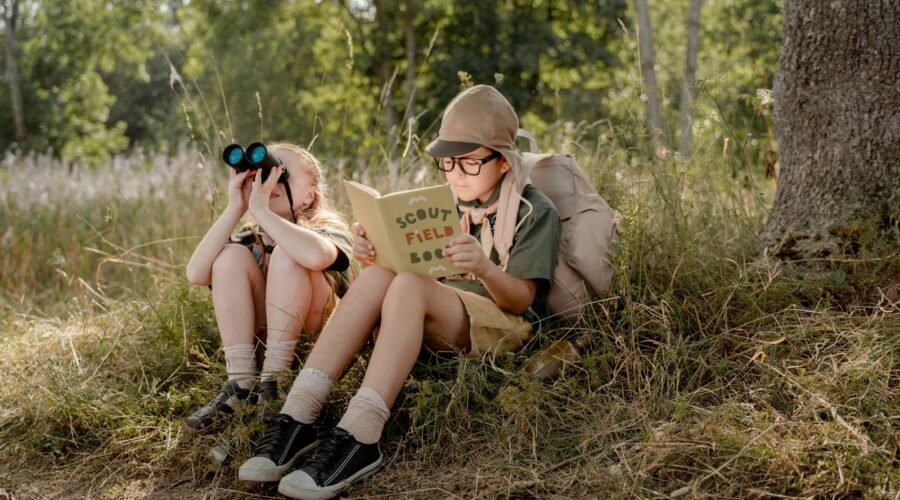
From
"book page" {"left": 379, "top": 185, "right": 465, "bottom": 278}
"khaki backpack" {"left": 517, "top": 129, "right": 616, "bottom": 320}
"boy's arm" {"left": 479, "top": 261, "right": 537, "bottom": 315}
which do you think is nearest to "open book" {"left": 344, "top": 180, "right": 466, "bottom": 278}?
"book page" {"left": 379, "top": 185, "right": 465, "bottom": 278}

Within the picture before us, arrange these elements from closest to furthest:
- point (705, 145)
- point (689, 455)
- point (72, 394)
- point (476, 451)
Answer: point (689, 455)
point (476, 451)
point (72, 394)
point (705, 145)

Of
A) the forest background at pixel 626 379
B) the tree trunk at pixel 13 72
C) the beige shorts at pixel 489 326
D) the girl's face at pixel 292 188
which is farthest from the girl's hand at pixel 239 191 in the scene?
the tree trunk at pixel 13 72

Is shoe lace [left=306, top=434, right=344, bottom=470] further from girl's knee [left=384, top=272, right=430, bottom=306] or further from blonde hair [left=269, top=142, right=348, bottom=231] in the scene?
blonde hair [left=269, top=142, right=348, bottom=231]

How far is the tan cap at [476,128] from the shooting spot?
9.77ft

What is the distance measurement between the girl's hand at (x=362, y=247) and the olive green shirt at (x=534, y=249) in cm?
34

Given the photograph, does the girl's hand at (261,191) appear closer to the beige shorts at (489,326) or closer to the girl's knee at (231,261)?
the girl's knee at (231,261)

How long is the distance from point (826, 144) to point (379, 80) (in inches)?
562

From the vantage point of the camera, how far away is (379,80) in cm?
1716

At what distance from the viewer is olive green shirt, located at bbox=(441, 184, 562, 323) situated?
9.59 feet

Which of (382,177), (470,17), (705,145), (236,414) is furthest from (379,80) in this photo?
(236,414)

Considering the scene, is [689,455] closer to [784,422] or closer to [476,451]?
[784,422]

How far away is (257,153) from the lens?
3.11 meters

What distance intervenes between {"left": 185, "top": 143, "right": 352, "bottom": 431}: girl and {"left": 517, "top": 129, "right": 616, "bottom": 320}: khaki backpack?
0.76m

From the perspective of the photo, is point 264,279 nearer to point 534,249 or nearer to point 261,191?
point 261,191
